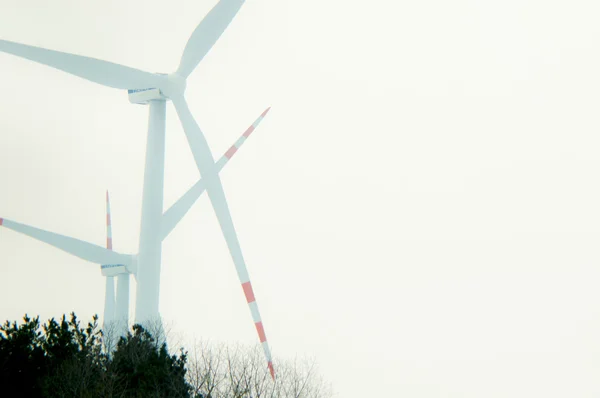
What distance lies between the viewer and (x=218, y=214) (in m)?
38.8

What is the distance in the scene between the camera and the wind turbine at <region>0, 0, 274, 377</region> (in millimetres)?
37094

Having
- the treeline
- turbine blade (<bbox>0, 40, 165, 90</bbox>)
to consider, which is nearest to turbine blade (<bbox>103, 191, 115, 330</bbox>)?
the treeline

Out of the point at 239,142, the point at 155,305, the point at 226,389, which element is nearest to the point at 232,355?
the point at 226,389

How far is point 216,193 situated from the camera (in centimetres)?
3881

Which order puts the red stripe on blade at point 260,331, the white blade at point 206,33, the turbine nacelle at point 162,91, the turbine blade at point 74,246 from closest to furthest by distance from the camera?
the turbine nacelle at point 162,91 < the white blade at point 206,33 < the red stripe on blade at point 260,331 < the turbine blade at point 74,246

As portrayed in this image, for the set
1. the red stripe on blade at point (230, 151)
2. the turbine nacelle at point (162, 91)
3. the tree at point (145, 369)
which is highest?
the turbine nacelle at point (162, 91)

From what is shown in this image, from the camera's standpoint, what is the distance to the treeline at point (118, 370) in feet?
117

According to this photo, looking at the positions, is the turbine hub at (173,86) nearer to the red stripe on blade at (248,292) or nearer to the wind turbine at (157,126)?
the wind turbine at (157,126)

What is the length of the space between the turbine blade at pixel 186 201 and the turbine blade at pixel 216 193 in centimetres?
110

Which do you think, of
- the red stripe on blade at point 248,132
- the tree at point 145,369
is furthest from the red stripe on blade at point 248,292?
the red stripe on blade at point 248,132

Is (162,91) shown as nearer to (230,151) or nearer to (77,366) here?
(230,151)

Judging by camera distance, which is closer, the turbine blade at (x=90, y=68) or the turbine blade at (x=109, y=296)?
the turbine blade at (x=90, y=68)

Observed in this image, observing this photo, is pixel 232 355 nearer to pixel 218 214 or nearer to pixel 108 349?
pixel 108 349

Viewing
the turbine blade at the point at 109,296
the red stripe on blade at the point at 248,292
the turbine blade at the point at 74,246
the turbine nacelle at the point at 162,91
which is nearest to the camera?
the turbine nacelle at the point at 162,91
